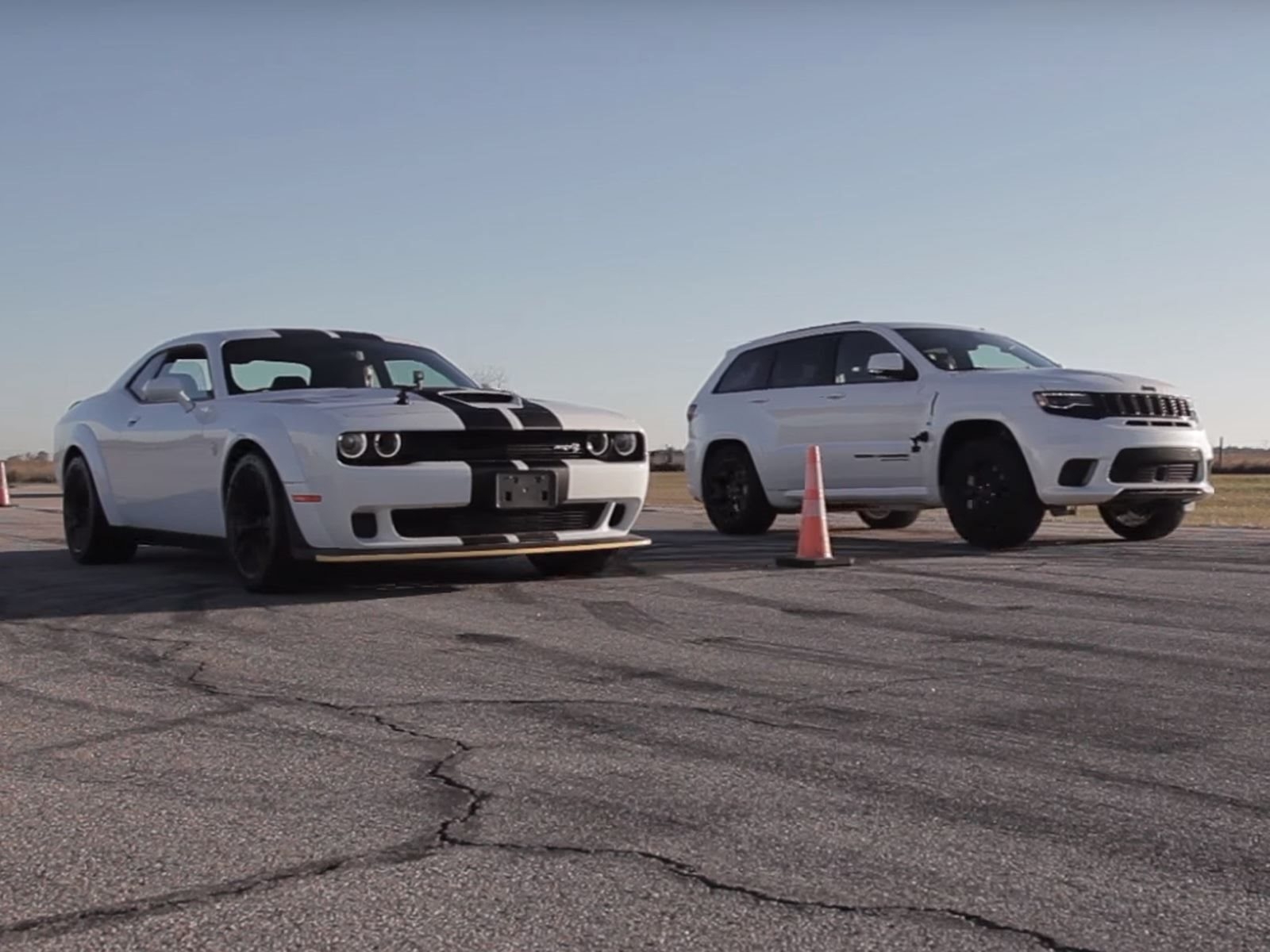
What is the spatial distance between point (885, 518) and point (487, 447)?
6.98m

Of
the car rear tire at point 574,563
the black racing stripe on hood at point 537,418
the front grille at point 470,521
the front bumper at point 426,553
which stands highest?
the black racing stripe on hood at point 537,418

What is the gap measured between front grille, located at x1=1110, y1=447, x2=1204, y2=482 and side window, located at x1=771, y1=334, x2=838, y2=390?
8.28ft

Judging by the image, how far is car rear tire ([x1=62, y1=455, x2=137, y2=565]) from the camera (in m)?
10.1

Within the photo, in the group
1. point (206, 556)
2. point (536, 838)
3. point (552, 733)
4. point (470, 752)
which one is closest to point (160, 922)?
point (536, 838)

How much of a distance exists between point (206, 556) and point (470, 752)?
731 centimetres

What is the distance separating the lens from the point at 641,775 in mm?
3873

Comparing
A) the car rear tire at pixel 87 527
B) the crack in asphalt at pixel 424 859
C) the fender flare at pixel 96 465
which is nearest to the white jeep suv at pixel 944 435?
the car rear tire at pixel 87 527

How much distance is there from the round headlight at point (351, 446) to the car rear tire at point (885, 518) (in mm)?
7234

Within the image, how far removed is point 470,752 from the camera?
13.6ft

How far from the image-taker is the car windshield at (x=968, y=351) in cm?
1145

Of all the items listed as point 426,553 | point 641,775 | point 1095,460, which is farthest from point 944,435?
point 641,775

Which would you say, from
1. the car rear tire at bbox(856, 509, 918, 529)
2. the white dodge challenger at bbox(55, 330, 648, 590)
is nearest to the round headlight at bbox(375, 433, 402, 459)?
the white dodge challenger at bbox(55, 330, 648, 590)

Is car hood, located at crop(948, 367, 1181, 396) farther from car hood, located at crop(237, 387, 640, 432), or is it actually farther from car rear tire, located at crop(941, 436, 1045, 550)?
car hood, located at crop(237, 387, 640, 432)

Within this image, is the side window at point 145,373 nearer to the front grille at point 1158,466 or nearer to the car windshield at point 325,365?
the car windshield at point 325,365
